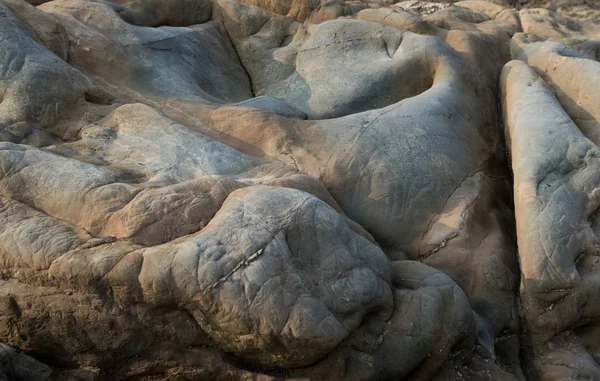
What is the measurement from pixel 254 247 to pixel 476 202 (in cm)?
245

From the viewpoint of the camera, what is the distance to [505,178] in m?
6.63

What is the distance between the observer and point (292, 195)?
4.75m

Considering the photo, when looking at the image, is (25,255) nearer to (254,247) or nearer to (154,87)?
(254,247)

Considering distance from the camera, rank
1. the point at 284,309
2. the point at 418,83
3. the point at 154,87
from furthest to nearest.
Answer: the point at 418,83, the point at 154,87, the point at 284,309

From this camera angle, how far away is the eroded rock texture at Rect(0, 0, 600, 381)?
4.28m

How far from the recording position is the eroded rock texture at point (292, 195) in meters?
4.28

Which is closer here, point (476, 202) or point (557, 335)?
point (557, 335)

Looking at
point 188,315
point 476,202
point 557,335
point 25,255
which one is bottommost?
point 557,335

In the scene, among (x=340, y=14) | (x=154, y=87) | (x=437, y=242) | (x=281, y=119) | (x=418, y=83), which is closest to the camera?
(x=437, y=242)

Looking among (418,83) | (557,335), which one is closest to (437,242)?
(557,335)

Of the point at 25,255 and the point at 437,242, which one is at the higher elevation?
the point at 25,255

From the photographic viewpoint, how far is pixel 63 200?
475 cm

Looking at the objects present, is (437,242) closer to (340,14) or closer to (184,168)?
(184,168)

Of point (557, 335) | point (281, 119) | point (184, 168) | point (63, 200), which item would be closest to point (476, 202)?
point (557, 335)
